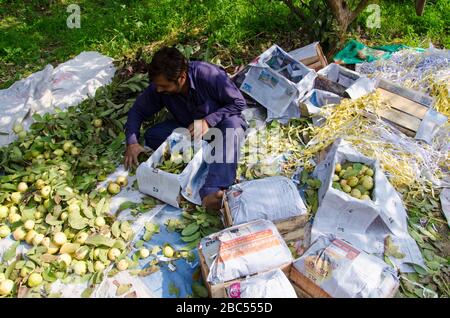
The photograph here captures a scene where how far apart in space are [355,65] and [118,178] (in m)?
2.85

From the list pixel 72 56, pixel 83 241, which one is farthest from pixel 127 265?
pixel 72 56

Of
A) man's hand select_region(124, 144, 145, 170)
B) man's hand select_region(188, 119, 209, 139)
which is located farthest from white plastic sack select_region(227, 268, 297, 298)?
man's hand select_region(124, 144, 145, 170)

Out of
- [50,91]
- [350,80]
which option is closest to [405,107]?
[350,80]

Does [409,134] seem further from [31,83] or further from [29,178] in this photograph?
[31,83]

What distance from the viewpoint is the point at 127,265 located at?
254cm

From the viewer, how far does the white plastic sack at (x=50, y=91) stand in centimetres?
387

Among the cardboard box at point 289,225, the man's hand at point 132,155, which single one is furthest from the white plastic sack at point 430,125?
the man's hand at point 132,155

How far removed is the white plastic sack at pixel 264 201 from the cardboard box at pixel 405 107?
141cm

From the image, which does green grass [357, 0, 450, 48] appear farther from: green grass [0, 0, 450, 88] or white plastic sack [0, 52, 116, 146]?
white plastic sack [0, 52, 116, 146]

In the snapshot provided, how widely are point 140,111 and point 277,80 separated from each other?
1341 mm

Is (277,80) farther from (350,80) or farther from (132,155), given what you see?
(132,155)

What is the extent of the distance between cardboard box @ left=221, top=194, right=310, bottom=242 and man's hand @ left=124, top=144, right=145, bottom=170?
3.02 feet

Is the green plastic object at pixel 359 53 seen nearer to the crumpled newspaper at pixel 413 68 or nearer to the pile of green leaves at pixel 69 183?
the crumpled newspaper at pixel 413 68

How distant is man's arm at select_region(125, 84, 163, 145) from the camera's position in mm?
3297
